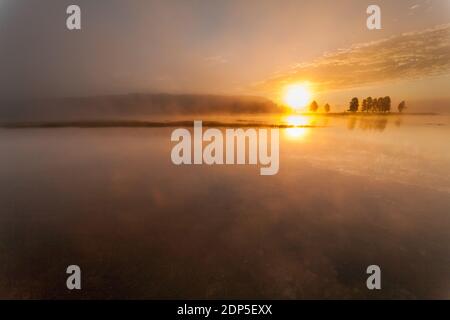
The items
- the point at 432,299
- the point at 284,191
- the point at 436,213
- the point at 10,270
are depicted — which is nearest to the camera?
the point at 432,299

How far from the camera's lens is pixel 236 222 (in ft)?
12.9

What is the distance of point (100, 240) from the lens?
359cm

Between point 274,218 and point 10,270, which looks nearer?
point 10,270

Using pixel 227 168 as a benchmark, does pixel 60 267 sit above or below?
below

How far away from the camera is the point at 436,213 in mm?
3918

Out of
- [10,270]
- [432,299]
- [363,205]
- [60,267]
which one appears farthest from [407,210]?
[10,270]

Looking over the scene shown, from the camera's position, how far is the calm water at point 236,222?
10.2ft

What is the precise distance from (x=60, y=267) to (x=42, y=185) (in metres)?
2.16

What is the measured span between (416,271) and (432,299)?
12.8 inches

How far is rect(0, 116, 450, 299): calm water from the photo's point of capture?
122 inches

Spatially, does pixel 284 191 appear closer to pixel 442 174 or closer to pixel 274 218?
pixel 274 218

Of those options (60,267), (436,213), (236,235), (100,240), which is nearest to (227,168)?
(236,235)

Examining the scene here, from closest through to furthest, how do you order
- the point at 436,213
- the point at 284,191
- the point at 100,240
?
the point at 100,240, the point at 436,213, the point at 284,191

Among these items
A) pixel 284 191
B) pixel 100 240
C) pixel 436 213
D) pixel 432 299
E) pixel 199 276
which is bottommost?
pixel 432 299
